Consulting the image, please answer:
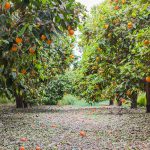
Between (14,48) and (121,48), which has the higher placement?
(121,48)

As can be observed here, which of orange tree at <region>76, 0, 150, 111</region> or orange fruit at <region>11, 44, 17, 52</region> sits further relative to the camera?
orange tree at <region>76, 0, 150, 111</region>

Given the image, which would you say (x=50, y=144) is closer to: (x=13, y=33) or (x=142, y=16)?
(x=13, y=33)

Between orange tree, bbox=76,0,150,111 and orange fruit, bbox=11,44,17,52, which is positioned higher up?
orange tree, bbox=76,0,150,111

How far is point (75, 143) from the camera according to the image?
5629mm

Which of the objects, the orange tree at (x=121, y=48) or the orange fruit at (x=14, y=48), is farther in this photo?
the orange tree at (x=121, y=48)

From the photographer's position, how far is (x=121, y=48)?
9961 millimetres

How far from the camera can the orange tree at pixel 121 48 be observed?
7137 mm

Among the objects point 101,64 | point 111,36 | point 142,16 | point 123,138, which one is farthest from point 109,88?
point 123,138

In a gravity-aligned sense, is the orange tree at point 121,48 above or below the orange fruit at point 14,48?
above

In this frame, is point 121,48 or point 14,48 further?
point 121,48

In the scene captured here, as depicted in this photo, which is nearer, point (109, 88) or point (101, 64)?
A: point (101, 64)

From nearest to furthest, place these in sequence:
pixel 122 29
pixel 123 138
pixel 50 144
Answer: pixel 50 144 → pixel 123 138 → pixel 122 29

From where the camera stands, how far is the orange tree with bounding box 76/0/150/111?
7.14 metres

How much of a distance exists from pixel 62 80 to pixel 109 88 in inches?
413
